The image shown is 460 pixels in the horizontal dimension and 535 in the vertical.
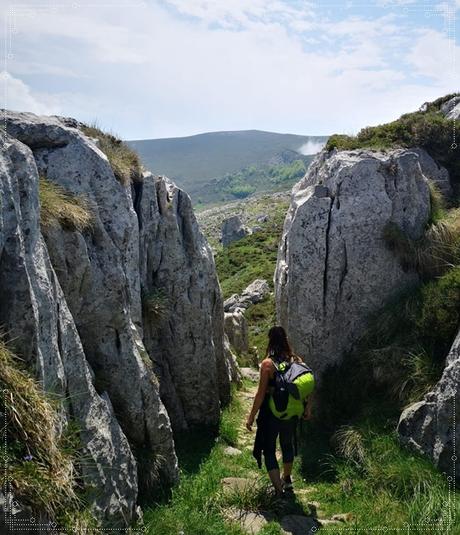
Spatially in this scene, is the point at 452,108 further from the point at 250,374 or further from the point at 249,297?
the point at 249,297

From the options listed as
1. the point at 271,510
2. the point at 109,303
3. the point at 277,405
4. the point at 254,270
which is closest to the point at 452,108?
the point at 277,405

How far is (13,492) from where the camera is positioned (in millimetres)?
5805

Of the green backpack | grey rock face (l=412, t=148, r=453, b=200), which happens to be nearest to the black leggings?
the green backpack

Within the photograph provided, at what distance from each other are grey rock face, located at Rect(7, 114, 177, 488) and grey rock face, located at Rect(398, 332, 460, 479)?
5363 millimetres

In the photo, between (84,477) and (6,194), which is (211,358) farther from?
(6,194)

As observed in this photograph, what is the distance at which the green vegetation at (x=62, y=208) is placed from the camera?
9.20 meters

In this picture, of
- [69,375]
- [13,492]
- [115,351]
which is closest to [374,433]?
[115,351]

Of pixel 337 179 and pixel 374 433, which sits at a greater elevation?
pixel 337 179

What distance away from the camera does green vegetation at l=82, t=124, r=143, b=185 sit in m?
12.9

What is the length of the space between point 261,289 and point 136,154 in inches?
1639

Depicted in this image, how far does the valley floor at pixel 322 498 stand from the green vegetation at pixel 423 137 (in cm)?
1101

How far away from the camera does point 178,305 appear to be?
15094 mm

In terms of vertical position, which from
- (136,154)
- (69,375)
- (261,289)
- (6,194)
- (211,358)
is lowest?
(261,289)

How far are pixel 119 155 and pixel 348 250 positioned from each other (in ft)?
24.1
